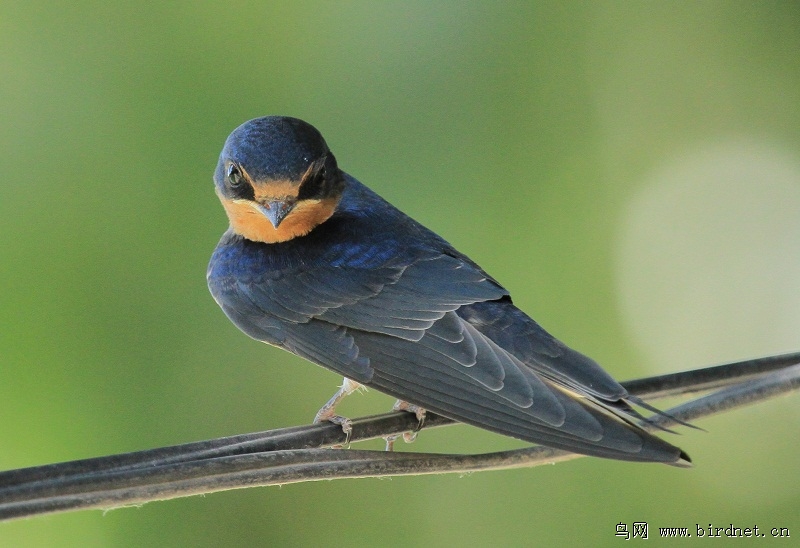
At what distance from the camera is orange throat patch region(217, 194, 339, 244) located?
274cm

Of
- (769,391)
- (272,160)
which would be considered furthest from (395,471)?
(272,160)

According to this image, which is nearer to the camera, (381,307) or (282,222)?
(381,307)

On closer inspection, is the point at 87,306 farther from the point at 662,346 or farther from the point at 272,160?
the point at 662,346

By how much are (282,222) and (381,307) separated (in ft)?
1.53

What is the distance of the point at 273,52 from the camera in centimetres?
477

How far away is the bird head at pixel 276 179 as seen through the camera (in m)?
2.59

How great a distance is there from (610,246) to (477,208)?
75 cm

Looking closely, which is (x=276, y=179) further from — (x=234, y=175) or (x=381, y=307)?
(x=381, y=307)

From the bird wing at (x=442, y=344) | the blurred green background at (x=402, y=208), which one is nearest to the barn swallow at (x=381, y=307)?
the bird wing at (x=442, y=344)

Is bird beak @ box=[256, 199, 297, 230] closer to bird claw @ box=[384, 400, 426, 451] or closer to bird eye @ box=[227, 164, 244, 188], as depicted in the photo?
bird eye @ box=[227, 164, 244, 188]

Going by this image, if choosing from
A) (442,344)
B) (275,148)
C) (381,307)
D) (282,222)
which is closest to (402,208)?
(282,222)

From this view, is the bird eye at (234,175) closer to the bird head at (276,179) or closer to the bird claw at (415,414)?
the bird head at (276,179)

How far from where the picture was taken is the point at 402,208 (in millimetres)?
4445

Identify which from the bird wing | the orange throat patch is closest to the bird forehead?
the orange throat patch
